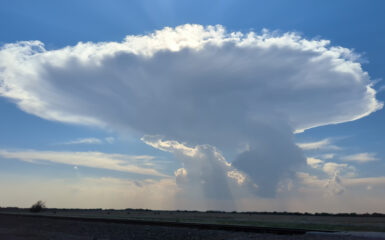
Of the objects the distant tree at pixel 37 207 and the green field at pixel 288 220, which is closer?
the green field at pixel 288 220

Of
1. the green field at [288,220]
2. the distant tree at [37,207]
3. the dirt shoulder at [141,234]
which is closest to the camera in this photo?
the dirt shoulder at [141,234]

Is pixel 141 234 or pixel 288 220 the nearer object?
pixel 141 234

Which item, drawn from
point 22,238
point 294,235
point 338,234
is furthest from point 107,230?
point 338,234

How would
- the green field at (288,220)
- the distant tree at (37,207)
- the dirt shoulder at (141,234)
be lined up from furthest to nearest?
1. the distant tree at (37,207)
2. the green field at (288,220)
3. the dirt shoulder at (141,234)

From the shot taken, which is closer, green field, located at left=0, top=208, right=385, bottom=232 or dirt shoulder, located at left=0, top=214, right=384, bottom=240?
dirt shoulder, located at left=0, top=214, right=384, bottom=240

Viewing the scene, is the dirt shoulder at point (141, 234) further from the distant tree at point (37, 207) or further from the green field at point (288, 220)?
the distant tree at point (37, 207)

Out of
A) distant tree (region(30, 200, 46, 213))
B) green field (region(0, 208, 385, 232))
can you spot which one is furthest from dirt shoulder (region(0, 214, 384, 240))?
distant tree (region(30, 200, 46, 213))

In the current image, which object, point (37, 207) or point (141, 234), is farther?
point (37, 207)

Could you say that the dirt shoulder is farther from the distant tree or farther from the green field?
the distant tree

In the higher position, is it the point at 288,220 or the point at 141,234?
the point at 288,220

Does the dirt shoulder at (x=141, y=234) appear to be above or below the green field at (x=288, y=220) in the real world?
below

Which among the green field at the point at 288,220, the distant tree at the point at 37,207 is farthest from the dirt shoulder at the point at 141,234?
the distant tree at the point at 37,207

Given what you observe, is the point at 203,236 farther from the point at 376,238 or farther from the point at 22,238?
the point at 22,238

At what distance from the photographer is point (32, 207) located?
350 feet
